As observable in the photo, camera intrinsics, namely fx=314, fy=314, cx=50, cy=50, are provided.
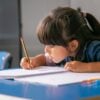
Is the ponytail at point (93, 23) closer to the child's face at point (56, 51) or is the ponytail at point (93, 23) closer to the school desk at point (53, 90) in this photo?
the child's face at point (56, 51)

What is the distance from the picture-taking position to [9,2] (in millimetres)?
2777

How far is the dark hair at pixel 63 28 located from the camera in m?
1.00

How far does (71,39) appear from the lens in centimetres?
105

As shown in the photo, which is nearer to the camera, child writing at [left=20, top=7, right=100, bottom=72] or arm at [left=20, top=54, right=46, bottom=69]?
child writing at [left=20, top=7, right=100, bottom=72]

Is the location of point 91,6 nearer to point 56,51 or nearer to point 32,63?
point 32,63

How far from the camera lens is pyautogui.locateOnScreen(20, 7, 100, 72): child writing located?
994 mm

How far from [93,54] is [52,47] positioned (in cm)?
16

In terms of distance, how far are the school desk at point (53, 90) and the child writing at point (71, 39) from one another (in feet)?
0.80

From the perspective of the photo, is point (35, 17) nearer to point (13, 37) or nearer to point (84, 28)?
point (13, 37)

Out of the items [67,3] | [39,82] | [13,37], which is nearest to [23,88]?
[39,82]

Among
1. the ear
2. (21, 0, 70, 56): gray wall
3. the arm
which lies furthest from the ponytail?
(21, 0, 70, 56): gray wall

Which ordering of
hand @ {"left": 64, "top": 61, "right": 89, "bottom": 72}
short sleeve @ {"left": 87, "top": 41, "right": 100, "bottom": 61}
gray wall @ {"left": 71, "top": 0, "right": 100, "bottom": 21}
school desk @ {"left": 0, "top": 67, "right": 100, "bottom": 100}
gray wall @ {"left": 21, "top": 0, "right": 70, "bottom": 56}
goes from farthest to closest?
1. gray wall @ {"left": 21, "top": 0, "right": 70, "bottom": 56}
2. gray wall @ {"left": 71, "top": 0, "right": 100, "bottom": 21}
3. short sleeve @ {"left": 87, "top": 41, "right": 100, "bottom": 61}
4. hand @ {"left": 64, "top": 61, "right": 89, "bottom": 72}
5. school desk @ {"left": 0, "top": 67, "right": 100, "bottom": 100}

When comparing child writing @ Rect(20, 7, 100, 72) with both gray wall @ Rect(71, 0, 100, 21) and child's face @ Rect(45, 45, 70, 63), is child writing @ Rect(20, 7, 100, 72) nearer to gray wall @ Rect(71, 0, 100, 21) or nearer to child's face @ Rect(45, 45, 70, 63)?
child's face @ Rect(45, 45, 70, 63)

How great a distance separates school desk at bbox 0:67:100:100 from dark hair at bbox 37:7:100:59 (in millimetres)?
252
